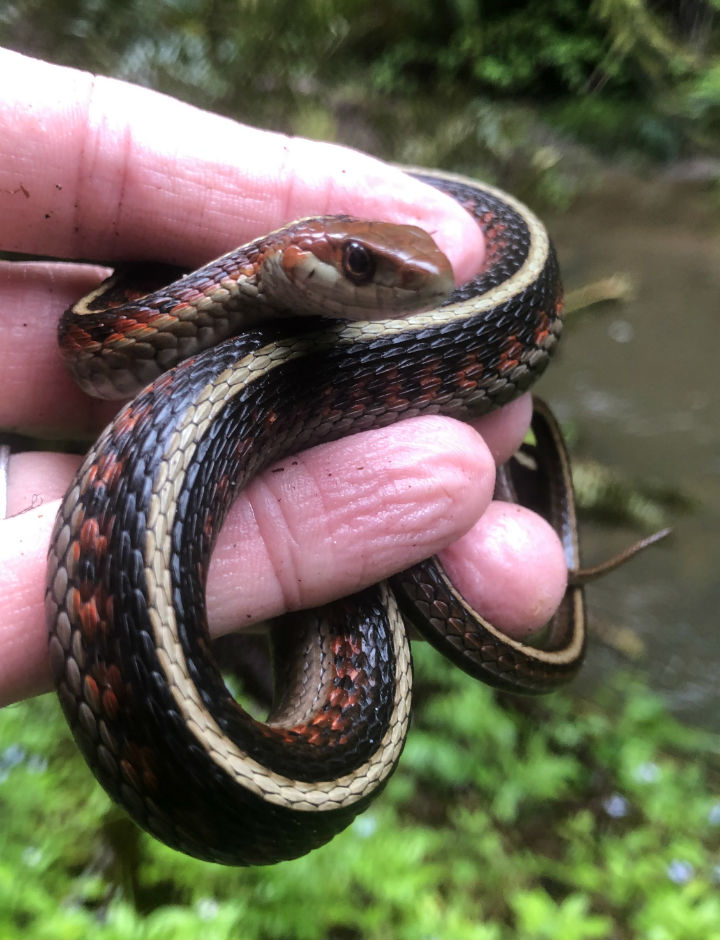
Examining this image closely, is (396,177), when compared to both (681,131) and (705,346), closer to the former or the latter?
(705,346)

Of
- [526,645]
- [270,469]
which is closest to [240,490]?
[270,469]

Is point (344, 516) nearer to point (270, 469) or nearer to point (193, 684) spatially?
point (270, 469)

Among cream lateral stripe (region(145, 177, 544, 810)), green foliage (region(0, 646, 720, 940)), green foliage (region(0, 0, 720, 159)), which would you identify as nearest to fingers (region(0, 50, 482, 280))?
cream lateral stripe (region(145, 177, 544, 810))

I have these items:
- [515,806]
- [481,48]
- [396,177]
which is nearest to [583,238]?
[481,48]

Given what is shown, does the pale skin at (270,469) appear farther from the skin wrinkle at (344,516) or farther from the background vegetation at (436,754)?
the background vegetation at (436,754)

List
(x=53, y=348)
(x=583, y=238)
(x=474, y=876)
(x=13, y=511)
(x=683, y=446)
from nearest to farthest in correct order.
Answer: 1. (x=13, y=511)
2. (x=53, y=348)
3. (x=474, y=876)
4. (x=683, y=446)
5. (x=583, y=238)

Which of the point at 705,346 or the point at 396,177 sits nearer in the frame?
the point at 396,177

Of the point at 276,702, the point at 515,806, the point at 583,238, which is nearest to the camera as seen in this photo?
the point at 276,702
